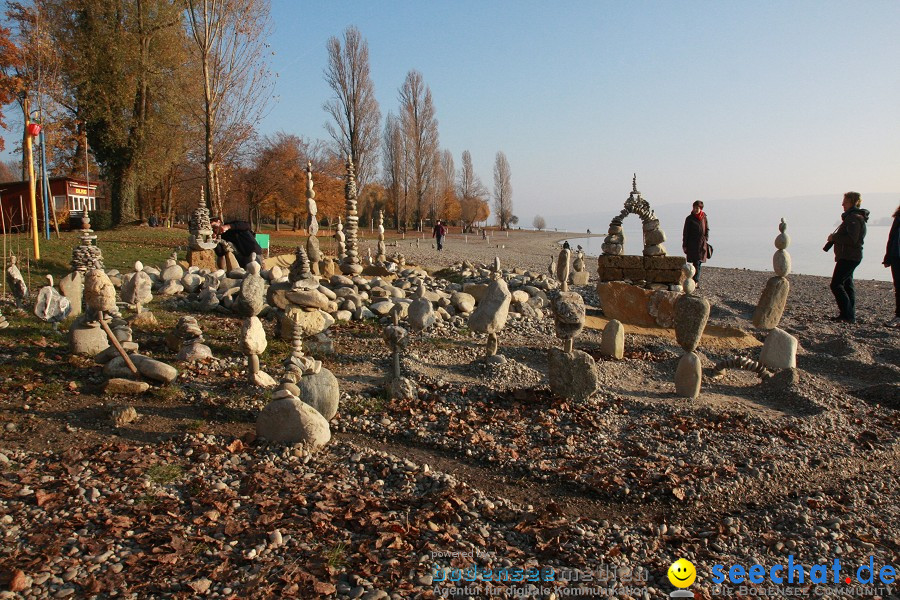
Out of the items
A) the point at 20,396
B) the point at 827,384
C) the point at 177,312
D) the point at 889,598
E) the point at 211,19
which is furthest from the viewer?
the point at 211,19

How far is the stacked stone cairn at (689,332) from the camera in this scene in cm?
553

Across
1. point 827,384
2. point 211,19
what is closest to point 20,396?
point 827,384

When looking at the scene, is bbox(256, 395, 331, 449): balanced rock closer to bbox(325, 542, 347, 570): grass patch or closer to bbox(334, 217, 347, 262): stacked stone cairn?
bbox(325, 542, 347, 570): grass patch

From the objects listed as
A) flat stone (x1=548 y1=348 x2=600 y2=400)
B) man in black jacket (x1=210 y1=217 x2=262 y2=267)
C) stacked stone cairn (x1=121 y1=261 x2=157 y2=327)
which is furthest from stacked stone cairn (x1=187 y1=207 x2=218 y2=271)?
flat stone (x1=548 y1=348 x2=600 y2=400)

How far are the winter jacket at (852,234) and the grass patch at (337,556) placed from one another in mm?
10211

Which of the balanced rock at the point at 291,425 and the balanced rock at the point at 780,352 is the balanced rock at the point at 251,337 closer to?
the balanced rock at the point at 291,425

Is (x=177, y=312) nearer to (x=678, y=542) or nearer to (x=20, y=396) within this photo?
(x=20, y=396)

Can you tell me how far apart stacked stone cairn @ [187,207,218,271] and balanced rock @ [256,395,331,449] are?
870 centimetres

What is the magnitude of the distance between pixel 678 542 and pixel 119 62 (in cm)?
2501

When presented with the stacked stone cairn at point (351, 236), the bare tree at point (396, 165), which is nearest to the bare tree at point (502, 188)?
the bare tree at point (396, 165)

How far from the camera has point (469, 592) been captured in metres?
2.84

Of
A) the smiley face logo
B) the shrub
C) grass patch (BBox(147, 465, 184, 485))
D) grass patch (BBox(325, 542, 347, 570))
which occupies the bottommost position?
the smiley face logo

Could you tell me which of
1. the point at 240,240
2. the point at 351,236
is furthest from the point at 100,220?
the point at 351,236

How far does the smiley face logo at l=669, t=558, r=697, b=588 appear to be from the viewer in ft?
9.79
